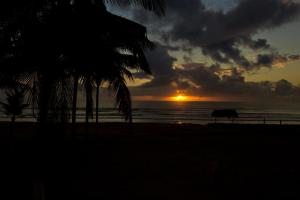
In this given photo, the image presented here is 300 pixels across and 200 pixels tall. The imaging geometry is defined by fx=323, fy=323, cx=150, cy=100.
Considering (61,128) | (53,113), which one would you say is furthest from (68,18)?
(61,128)

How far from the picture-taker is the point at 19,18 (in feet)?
18.3

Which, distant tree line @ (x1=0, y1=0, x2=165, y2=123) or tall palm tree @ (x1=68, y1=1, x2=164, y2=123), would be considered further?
tall palm tree @ (x1=68, y1=1, x2=164, y2=123)

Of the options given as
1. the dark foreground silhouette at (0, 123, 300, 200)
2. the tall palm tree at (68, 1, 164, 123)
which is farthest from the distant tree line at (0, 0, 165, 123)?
the dark foreground silhouette at (0, 123, 300, 200)

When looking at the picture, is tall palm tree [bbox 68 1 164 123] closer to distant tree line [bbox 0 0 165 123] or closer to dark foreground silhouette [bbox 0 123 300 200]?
distant tree line [bbox 0 0 165 123]

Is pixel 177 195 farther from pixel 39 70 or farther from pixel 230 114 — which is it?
pixel 230 114

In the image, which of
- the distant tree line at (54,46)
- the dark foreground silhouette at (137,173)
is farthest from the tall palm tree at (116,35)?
the dark foreground silhouette at (137,173)

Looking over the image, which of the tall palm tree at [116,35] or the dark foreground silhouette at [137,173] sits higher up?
the tall palm tree at [116,35]

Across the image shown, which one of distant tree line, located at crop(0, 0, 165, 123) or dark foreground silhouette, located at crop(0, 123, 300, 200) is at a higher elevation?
distant tree line, located at crop(0, 0, 165, 123)

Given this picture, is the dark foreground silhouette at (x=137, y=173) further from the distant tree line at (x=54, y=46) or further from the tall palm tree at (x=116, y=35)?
the tall palm tree at (x=116, y=35)

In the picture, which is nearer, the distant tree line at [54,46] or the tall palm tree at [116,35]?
the distant tree line at [54,46]

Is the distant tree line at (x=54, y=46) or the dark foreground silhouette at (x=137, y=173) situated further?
the dark foreground silhouette at (x=137, y=173)

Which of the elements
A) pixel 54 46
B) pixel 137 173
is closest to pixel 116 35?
pixel 54 46

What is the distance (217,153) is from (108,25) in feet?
24.9

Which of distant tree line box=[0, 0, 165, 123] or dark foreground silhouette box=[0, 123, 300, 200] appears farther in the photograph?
dark foreground silhouette box=[0, 123, 300, 200]
